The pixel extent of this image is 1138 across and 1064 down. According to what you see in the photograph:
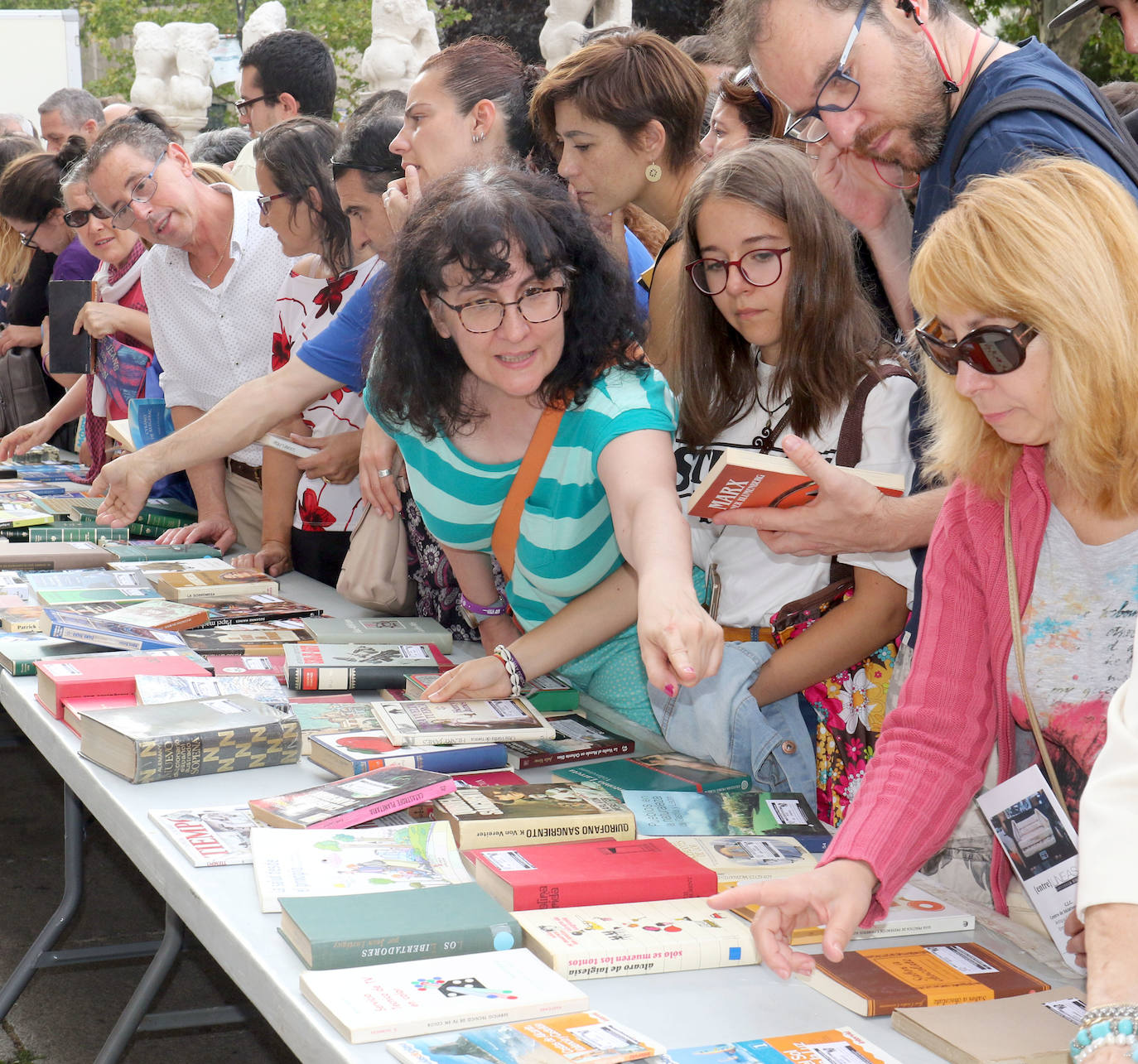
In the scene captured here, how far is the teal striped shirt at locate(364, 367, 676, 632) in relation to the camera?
84.7 inches

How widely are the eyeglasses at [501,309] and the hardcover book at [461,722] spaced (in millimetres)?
630

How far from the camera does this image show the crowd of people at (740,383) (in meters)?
1.40

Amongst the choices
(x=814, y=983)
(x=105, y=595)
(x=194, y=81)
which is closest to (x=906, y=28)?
(x=814, y=983)

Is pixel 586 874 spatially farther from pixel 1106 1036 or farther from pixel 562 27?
pixel 562 27

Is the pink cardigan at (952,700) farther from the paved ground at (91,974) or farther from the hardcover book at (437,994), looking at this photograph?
the paved ground at (91,974)

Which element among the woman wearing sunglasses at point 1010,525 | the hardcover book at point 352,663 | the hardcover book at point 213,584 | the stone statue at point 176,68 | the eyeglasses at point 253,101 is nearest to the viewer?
the woman wearing sunglasses at point 1010,525

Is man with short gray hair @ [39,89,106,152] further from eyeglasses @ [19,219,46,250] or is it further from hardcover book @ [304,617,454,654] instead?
hardcover book @ [304,617,454,654]

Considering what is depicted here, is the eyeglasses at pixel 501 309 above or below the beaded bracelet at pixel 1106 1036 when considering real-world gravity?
above

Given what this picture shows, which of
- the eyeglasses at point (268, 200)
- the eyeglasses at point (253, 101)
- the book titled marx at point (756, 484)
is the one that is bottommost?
the book titled marx at point (756, 484)

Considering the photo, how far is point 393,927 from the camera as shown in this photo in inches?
55.1

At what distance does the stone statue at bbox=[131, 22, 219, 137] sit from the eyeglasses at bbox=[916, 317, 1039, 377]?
46.9 feet

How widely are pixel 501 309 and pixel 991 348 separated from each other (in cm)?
96

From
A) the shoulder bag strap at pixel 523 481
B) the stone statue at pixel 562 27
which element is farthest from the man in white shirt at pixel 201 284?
the stone statue at pixel 562 27

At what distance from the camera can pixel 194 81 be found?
14.4 m
